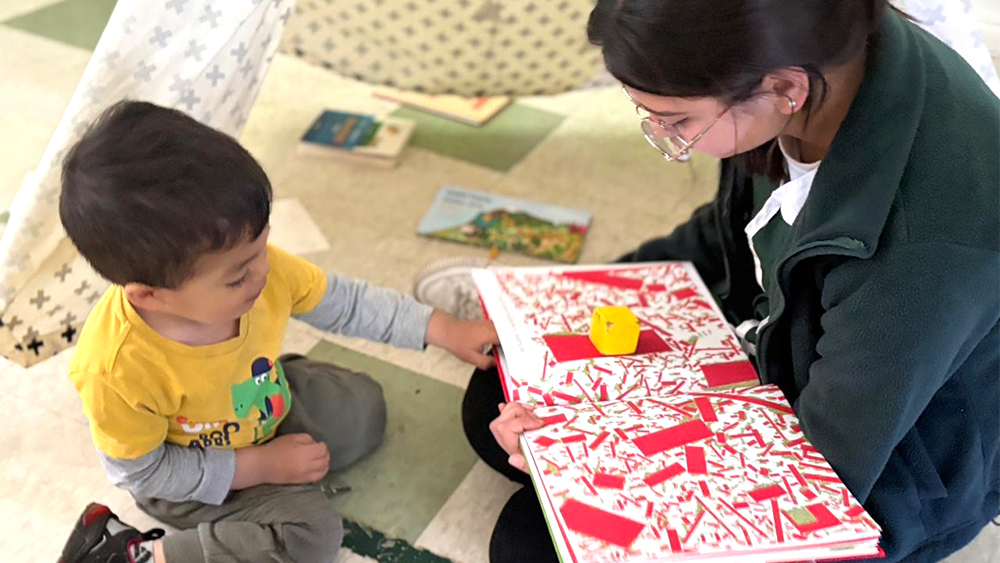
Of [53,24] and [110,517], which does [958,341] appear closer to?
[110,517]

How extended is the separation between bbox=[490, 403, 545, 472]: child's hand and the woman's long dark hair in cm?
35

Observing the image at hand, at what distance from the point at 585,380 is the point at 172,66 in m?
0.60

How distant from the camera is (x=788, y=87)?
87cm

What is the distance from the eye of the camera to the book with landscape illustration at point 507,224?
1.73 m

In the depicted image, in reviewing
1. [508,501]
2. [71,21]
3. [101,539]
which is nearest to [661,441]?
[508,501]

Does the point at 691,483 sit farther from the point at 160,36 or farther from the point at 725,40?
the point at 160,36

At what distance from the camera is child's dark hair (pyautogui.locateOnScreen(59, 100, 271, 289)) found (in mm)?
912

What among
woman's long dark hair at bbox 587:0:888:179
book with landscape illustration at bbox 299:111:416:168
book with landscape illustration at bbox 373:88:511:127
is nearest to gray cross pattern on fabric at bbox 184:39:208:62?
woman's long dark hair at bbox 587:0:888:179

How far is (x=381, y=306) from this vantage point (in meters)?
1.23

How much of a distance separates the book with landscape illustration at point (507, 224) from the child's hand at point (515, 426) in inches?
27.7

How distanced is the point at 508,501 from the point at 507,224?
0.71 meters

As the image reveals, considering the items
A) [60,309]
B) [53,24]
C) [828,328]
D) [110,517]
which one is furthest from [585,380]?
[53,24]

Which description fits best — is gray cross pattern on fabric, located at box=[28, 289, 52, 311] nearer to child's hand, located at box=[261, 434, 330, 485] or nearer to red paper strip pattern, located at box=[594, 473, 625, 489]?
child's hand, located at box=[261, 434, 330, 485]

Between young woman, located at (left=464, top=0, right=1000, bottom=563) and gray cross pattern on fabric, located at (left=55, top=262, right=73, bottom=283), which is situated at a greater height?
young woman, located at (left=464, top=0, right=1000, bottom=563)
